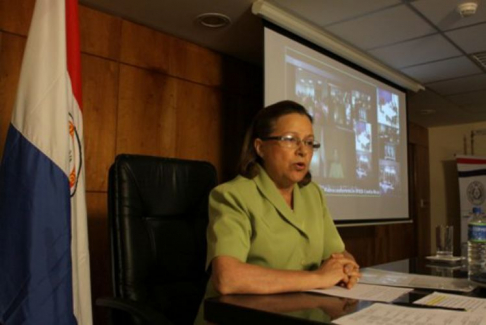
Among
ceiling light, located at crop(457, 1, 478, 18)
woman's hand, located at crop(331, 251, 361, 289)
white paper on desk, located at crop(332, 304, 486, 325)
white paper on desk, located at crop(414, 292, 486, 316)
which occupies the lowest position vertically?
white paper on desk, located at crop(414, 292, 486, 316)

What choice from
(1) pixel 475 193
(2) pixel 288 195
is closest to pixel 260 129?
(2) pixel 288 195

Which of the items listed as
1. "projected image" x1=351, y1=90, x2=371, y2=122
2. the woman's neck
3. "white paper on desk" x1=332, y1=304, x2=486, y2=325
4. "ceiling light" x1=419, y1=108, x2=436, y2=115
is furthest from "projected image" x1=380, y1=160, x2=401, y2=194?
"white paper on desk" x1=332, y1=304, x2=486, y2=325

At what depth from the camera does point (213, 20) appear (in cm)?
292

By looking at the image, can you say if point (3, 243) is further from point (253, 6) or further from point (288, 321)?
point (253, 6)

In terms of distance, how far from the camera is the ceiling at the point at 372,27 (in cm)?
270

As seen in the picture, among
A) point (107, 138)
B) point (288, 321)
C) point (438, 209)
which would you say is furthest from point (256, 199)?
point (438, 209)

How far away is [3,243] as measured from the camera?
63.4 inches

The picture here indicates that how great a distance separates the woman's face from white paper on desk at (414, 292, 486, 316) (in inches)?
22.8

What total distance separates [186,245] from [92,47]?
1659 mm

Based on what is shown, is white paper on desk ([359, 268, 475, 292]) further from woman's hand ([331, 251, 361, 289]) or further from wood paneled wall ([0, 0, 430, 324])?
wood paneled wall ([0, 0, 430, 324])

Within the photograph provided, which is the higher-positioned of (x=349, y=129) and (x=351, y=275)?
(x=349, y=129)

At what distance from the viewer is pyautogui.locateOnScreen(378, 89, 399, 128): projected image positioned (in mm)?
4043

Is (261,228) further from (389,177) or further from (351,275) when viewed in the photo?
(389,177)

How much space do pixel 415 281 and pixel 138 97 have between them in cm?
226
